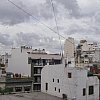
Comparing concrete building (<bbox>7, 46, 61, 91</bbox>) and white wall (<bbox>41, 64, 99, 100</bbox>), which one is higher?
concrete building (<bbox>7, 46, 61, 91</bbox>)

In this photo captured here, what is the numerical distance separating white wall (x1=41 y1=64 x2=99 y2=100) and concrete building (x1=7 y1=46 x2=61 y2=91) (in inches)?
304

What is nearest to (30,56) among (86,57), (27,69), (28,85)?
(27,69)

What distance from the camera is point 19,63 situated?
137 ft

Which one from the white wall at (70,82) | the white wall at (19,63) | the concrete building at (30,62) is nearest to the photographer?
the white wall at (70,82)

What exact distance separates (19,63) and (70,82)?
1683cm

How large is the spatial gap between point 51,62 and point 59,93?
13.0m

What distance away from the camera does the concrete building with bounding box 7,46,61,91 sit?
38.5 meters

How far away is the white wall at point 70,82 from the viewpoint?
2589 centimetres

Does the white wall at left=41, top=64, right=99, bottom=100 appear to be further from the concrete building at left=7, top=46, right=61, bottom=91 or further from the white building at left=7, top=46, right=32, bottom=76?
the white building at left=7, top=46, right=32, bottom=76

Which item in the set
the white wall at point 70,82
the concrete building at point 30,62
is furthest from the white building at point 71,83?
the concrete building at point 30,62

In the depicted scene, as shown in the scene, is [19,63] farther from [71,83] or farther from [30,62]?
[71,83]

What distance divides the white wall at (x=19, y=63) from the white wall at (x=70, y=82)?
9.27 meters

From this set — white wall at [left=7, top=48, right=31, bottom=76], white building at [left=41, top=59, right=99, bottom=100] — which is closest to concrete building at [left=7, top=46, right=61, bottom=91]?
white wall at [left=7, top=48, right=31, bottom=76]

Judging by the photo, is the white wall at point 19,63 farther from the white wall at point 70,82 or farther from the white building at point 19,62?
the white wall at point 70,82
